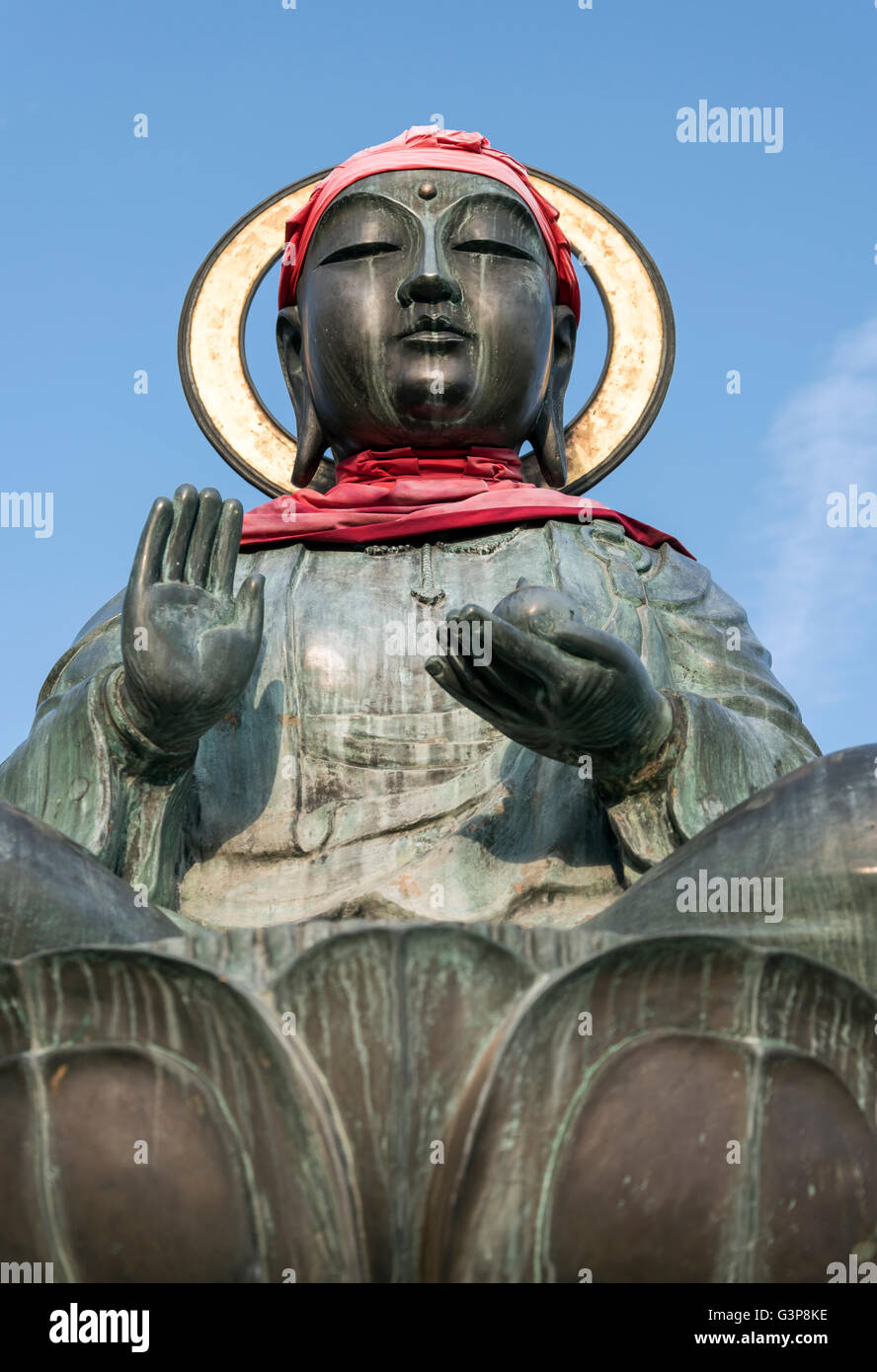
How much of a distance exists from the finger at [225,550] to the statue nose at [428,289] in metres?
1.50

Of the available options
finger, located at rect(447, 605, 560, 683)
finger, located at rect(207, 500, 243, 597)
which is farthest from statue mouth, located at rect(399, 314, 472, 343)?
finger, located at rect(447, 605, 560, 683)

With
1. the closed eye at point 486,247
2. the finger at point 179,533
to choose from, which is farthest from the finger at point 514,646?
the closed eye at point 486,247

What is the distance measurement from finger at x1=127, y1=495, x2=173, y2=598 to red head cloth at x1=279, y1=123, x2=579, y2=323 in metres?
2.09

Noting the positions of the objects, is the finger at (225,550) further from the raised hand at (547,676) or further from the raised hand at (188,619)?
the raised hand at (547,676)

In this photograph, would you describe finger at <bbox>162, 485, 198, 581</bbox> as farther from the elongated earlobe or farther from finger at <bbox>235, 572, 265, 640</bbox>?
the elongated earlobe

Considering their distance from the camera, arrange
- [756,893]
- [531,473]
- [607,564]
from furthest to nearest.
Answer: [531,473]
[607,564]
[756,893]

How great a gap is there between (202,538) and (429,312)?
5.27ft

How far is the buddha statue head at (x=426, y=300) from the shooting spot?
6812mm

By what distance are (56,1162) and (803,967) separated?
1351 millimetres

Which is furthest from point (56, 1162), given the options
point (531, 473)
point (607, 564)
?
point (531, 473)

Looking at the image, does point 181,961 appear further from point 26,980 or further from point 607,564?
point 607,564

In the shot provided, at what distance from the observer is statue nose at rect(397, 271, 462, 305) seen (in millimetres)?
6711

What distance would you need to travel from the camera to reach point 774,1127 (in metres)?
4.20

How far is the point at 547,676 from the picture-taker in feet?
16.3
